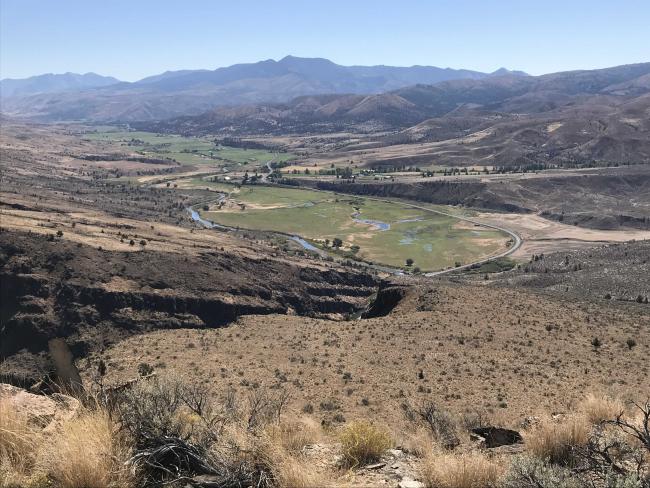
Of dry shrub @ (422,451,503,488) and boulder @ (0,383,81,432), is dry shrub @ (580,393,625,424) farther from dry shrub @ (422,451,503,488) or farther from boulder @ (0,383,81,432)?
boulder @ (0,383,81,432)

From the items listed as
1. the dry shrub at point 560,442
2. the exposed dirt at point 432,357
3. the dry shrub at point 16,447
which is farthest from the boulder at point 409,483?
the exposed dirt at point 432,357

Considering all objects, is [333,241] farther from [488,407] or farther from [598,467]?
[598,467]

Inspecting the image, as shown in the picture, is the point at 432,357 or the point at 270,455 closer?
the point at 270,455

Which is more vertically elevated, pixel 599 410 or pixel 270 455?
pixel 270 455

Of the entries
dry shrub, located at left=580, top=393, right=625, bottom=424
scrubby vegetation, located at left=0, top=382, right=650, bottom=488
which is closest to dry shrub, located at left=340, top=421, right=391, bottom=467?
scrubby vegetation, located at left=0, top=382, right=650, bottom=488

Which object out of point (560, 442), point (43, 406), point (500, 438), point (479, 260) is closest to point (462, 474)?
point (560, 442)

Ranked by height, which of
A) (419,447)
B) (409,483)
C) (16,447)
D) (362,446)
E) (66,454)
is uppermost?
(66,454)

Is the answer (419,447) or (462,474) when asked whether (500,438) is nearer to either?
(419,447)
